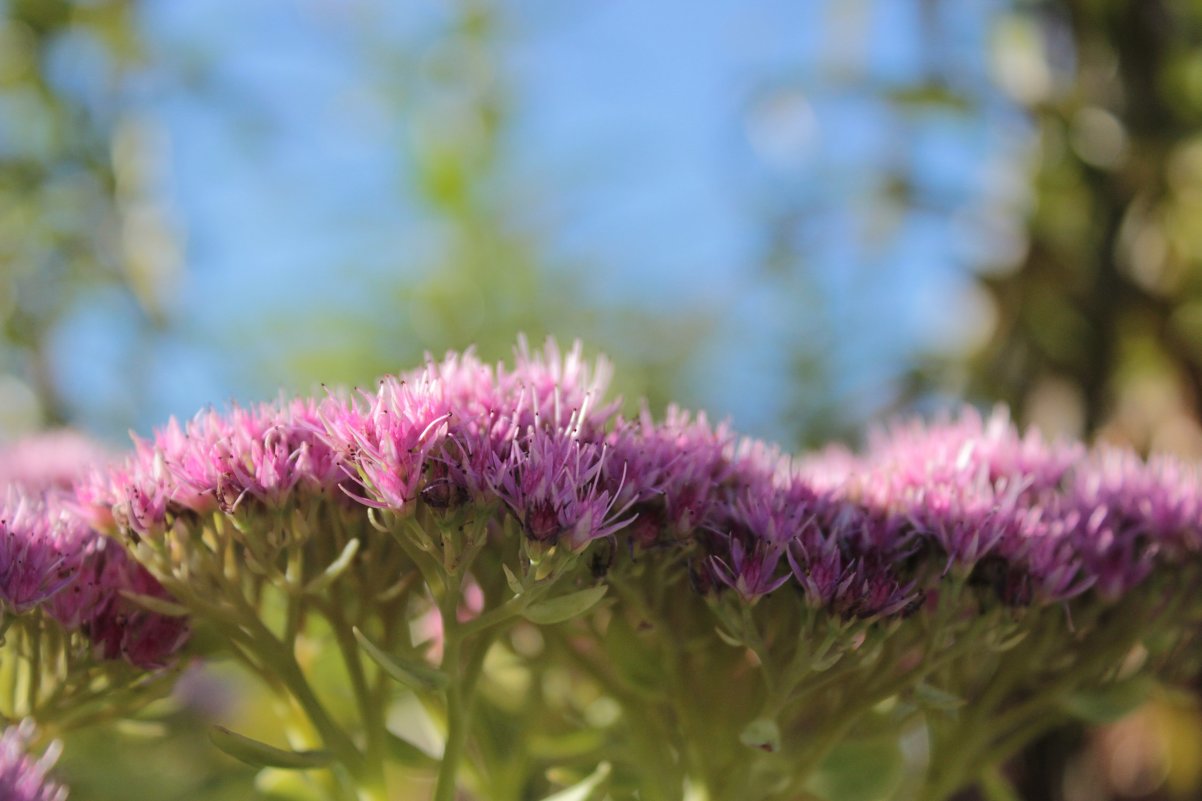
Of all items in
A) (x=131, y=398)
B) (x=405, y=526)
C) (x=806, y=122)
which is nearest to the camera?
(x=405, y=526)

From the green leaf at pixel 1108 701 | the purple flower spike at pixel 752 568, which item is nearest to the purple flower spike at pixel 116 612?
the purple flower spike at pixel 752 568

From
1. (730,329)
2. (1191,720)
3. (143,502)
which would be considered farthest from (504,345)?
(143,502)

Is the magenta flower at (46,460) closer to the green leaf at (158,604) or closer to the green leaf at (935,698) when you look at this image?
the green leaf at (158,604)

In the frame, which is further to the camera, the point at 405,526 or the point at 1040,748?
the point at 1040,748

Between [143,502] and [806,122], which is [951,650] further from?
[806,122]

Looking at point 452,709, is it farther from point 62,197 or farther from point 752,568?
point 62,197

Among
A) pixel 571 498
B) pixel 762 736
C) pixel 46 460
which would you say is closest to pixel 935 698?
pixel 762 736

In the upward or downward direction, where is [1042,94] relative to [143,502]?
upward
